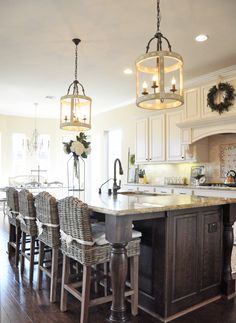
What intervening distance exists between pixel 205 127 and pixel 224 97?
636 millimetres

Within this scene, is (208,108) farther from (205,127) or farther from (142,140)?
(142,140)

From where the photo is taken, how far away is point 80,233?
7.39 feet

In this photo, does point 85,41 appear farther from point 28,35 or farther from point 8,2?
point 8,2

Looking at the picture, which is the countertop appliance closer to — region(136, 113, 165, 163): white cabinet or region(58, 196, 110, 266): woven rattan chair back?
region(136, 113, 165, 163): white cabinet

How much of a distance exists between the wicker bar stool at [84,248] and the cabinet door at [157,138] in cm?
394

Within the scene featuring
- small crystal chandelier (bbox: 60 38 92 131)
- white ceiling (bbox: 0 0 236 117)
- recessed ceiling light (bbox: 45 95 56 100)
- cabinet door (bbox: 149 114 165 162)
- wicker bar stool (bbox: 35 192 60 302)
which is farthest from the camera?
recessed ceiling light (bbox: 45 95 56 100)

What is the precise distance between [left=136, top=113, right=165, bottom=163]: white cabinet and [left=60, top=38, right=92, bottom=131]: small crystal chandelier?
8.16ft

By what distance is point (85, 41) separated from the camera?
13.1 ft

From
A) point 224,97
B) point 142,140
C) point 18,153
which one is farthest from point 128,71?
point 18,153

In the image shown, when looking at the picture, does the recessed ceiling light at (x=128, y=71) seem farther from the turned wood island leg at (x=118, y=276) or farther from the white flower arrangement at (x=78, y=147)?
the turned wood island leg at (x=118, y=276)

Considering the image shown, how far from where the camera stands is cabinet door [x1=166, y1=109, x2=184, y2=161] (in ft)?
18.9

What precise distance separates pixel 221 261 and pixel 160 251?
2.72 feet

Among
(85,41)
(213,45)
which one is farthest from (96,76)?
(213,45)

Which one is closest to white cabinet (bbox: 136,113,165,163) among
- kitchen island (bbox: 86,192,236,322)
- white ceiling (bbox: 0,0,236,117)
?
white ceiling (bbox: 0,0,236,117)
